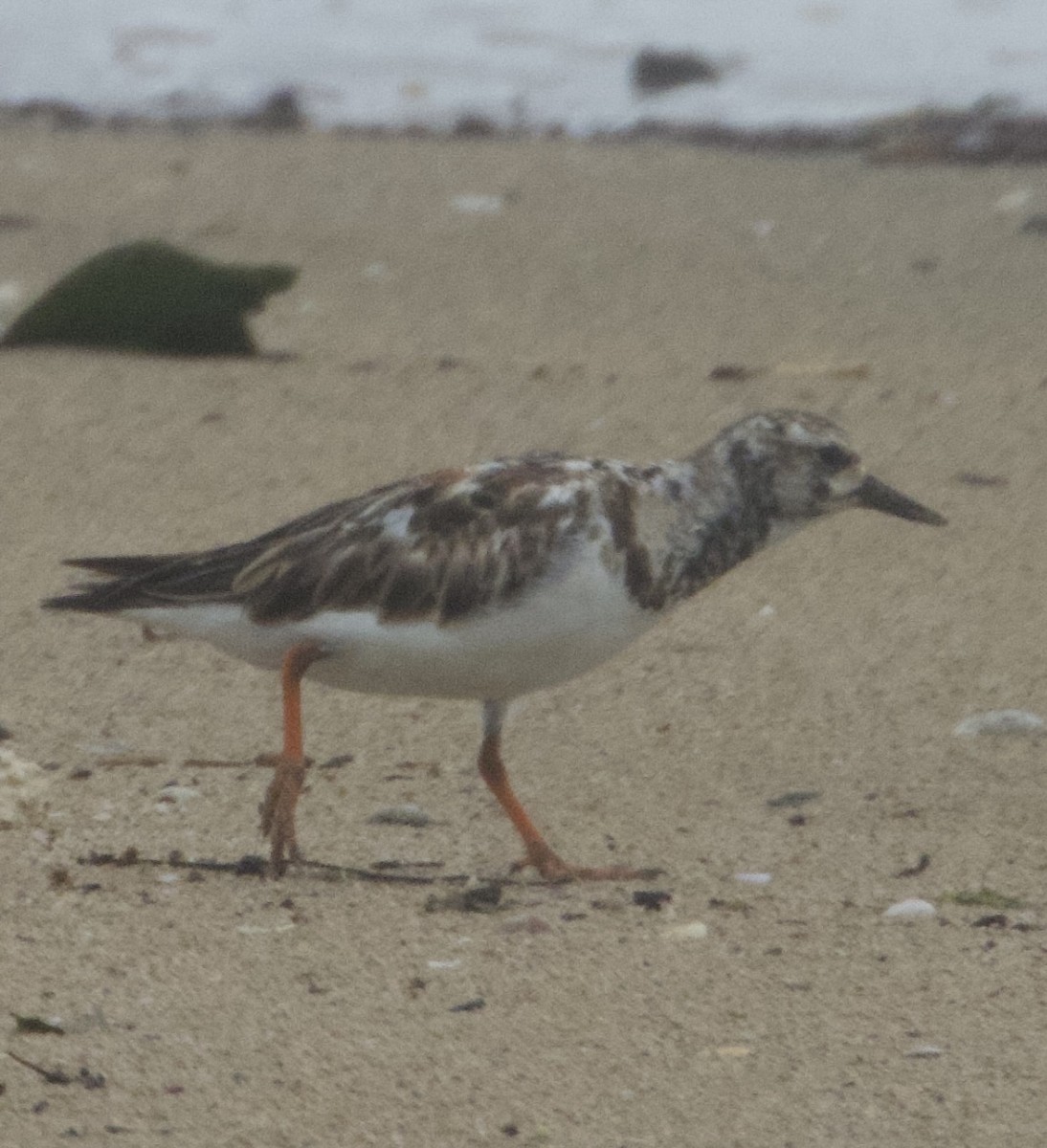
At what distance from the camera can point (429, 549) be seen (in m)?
4.51

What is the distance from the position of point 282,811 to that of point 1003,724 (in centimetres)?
188

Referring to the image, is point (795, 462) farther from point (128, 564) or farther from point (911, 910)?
point (128, 564)

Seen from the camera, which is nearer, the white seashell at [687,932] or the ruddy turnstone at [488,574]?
the white seashell at [687,932]

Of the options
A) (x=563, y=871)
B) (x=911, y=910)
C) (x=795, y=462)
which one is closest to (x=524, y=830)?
(x=563, y=871)

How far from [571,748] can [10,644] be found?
1455 millimetres

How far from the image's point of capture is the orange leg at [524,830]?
15.1 feet

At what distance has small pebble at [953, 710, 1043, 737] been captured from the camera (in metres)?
5.54

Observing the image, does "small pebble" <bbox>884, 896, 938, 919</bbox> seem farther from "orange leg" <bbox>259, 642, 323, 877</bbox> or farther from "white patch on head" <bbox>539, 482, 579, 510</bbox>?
"orange leg" <bbox>259, 642, 323, 877</bbox>

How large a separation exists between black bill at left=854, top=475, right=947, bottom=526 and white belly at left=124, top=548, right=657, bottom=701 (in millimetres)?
596

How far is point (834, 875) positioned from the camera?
469cm

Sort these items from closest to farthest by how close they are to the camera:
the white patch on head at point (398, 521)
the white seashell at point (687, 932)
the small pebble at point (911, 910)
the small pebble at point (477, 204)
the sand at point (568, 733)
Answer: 1. the sand at point (568, 733)
2. the white seashell at point (687, 932)
3. the small pebble at point (911, 910)
4. the white patch on head at point (398, 521)
5. the small pebble at point (477, 204)

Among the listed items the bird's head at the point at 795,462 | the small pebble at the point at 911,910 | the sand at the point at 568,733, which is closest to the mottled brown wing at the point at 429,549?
the bird's head at the point at 795,462

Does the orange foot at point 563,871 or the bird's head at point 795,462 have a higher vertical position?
the bird's head at point 795,462

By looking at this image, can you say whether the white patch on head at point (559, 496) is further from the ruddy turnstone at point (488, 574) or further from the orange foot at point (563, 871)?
the orange foot at point (563, 871)
